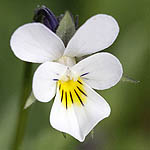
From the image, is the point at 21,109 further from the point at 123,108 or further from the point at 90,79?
the point at 123,108

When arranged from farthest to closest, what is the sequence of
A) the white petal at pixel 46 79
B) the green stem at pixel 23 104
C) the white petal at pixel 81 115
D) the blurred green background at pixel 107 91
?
the blurred green background at pixel 107 91 < the green stem at pixel 23 104 < the white petal at pixel 81 115 < the white petal at pixel 46 79

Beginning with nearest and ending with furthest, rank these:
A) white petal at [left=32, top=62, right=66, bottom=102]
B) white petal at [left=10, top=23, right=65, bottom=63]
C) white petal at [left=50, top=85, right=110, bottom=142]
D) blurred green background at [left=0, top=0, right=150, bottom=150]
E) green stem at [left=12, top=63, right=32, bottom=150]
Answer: white petal at [left=10, top=23, right=65, bottom=63] < white petal at [left=32, top=62, right=66, bottom=102] < white petal at [left=50, top=85, right=110, bottom=142] < green stem at [left=12, top=63, right=32, bottom=150] < blurred green background at [left=0, top=0, right=150, bottom=150]

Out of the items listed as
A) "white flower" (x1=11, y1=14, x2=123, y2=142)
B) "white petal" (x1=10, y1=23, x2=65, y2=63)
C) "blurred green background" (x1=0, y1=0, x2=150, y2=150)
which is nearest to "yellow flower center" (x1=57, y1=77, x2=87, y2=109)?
"white flower" (x1=11, y1=14, x2=123, y2=142)

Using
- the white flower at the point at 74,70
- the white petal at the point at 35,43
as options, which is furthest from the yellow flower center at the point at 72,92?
the white petal at the point at 35,43

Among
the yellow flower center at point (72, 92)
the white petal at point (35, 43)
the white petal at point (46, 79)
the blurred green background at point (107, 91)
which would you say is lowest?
the blurred green background at point (107, 91)

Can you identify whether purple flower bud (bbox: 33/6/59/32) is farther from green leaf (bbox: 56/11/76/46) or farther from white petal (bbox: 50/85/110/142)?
white petal (bbox: 50/85/110/142)

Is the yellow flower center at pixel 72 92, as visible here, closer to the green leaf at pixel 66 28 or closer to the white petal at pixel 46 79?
the white petal at pixel 46 79

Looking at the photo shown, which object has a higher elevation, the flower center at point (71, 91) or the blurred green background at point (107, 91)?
→ the flower center at point (71, 91)
